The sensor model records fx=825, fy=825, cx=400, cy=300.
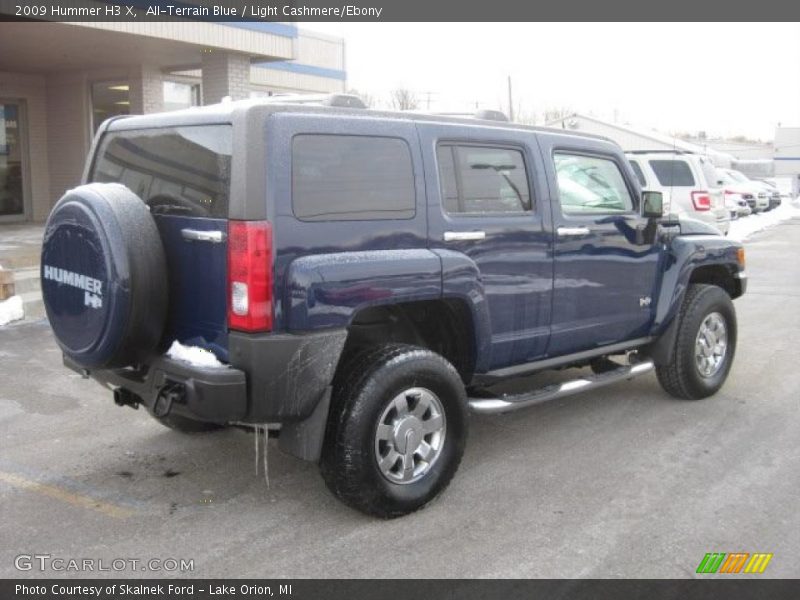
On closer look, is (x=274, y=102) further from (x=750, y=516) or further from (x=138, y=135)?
(x=750, y=516)

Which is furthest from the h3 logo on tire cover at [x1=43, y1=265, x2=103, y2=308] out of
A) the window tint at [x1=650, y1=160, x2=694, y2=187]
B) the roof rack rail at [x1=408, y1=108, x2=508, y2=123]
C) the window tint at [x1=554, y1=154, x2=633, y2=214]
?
the window tint at [x1=650, y1=160, x2=694, y2=187]

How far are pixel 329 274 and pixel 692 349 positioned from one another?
132 inches

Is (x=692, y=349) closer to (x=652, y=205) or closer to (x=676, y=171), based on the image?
(x=652, y=205)

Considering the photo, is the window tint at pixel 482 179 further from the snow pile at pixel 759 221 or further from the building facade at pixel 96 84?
the snow pile at pixel 759 221

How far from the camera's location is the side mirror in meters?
5.63

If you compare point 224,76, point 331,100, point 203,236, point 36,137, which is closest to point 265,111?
point 331,100

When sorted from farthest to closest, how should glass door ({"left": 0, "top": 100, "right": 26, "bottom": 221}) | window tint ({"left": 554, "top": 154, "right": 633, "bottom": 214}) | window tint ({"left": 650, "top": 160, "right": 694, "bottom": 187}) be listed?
1. glass door ({"left": 0, "top": 100, "right": 26, "bottom": 221})
2. window tint ({"left": 650, "top": 160, "right": 694, "bottom": 187})
3. window tint ({"left": 554, "top": 154, "right": 633, "bottom": 214})

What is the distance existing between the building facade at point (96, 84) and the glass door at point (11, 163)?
2 cm

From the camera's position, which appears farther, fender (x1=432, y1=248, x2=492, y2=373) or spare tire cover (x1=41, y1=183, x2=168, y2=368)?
fender (x1=432, y1=248, x2=492, y2=373)

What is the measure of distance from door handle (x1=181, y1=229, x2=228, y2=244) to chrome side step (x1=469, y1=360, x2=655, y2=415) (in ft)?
5.65

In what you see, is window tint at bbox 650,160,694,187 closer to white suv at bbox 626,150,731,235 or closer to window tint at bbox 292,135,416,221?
white suv at bbox 626,150,731,235

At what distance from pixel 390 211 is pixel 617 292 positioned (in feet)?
6.72

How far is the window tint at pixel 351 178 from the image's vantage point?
3.86m

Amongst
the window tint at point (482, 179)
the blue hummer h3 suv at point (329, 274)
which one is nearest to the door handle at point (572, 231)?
the blue hummer h3 suv at point (329, 274)
